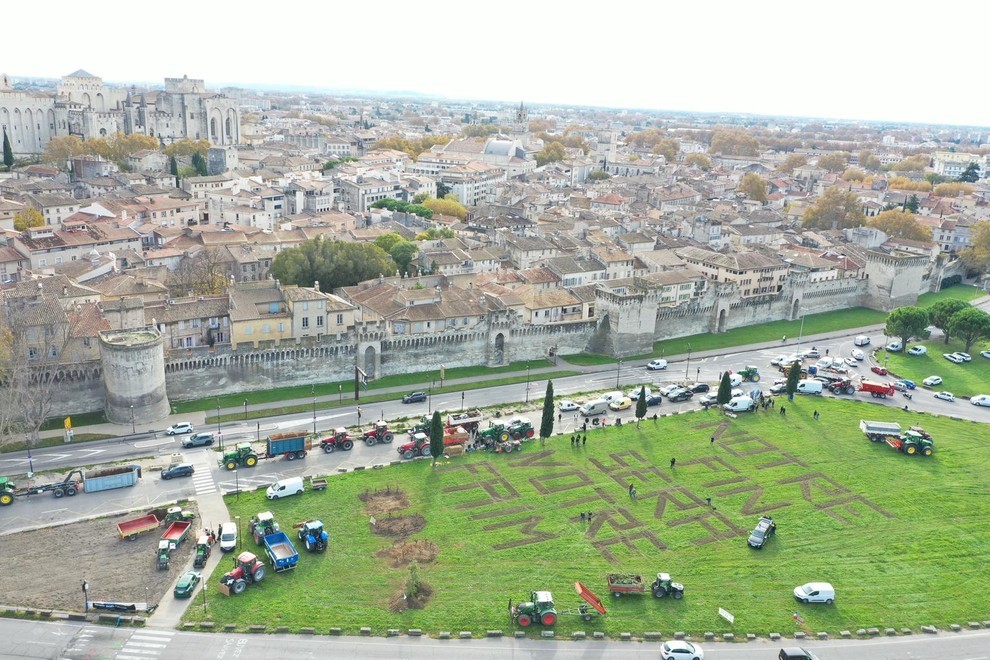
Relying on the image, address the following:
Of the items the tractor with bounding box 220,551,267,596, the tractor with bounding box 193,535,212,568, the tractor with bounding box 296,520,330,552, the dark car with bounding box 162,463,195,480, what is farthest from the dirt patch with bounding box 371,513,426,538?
the dark car with bounding box 162,463,195,480

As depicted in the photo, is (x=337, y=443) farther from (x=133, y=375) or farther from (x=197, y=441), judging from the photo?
(x=133, y=375)

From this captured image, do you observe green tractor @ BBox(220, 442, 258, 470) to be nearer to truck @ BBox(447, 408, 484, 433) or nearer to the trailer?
the trailer

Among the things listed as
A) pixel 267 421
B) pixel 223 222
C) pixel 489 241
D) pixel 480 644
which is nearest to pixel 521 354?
pixel 267 421

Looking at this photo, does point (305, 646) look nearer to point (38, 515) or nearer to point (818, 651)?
point (38, 515)

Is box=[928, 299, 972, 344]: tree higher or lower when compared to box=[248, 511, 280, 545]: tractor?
higher

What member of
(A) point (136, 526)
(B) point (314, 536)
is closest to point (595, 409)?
(B) point (314, 536)

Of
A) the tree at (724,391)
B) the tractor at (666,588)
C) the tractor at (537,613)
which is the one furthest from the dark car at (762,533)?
the tree at (724,391)

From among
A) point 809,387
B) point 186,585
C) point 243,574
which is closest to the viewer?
point 186,585
